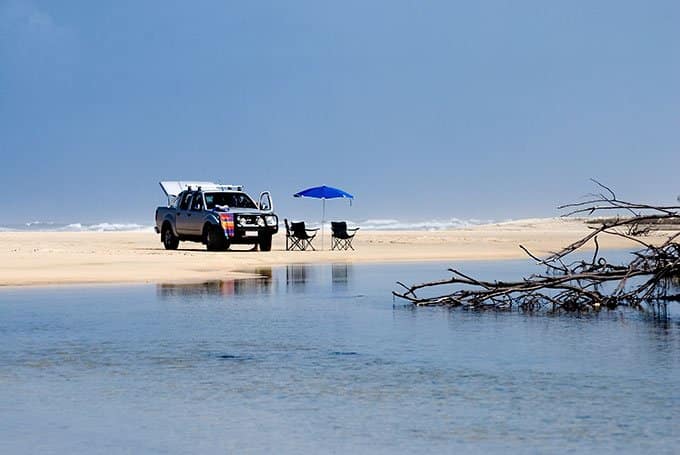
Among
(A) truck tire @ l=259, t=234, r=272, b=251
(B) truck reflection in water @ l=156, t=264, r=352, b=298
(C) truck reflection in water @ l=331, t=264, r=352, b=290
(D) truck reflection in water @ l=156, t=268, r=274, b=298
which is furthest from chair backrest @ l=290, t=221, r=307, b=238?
(D) truck reflection in water @ l=156, t=268, r=274, b=298

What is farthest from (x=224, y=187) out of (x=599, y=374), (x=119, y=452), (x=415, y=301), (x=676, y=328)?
(x=119, y=452)

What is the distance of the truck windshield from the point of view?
33.1m

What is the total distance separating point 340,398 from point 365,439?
1.41m

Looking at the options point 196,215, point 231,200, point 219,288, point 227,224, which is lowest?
point 219,288

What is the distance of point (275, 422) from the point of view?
7324mm

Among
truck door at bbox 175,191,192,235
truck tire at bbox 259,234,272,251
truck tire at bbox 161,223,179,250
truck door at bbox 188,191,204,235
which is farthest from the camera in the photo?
truck tire at bbox 161,223,179,250

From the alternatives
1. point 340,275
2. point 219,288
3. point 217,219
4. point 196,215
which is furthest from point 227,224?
point 219,288

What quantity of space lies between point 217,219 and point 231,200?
1612 millimetres

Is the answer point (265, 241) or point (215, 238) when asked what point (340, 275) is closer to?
point (215, 238)

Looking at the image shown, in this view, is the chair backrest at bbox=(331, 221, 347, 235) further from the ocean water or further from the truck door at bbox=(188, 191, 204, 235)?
the ocean water

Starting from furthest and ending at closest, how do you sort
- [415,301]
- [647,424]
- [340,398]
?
[415,301]
[340,398]
[647,424]

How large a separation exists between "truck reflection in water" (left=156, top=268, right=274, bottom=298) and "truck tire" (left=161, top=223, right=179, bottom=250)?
41.9ft

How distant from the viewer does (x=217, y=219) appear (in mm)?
31844

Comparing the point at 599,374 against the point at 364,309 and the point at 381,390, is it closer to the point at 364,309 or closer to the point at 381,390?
the point at 381,390
